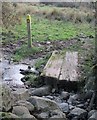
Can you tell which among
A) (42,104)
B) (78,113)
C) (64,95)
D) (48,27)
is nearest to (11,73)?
(64,95)

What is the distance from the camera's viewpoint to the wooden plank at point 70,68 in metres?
6.41

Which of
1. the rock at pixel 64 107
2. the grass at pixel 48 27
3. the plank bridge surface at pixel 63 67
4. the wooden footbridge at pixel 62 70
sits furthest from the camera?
the grass at pixel 48 27

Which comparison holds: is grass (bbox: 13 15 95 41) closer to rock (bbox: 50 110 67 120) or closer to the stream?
the stream

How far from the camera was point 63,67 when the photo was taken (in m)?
7.11

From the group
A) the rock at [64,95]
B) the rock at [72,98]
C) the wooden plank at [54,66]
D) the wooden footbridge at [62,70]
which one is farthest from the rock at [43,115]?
the wooden plank at [54,66]

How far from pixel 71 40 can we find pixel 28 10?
4791 millimetres

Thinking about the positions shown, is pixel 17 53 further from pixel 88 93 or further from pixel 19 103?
pixel 19 103

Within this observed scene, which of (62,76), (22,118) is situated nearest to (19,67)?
(62,76)

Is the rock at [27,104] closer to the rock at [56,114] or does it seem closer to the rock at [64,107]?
the rock at [56,114]

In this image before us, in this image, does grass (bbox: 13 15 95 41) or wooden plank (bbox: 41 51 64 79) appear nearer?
wooden plank (bbox: 41 51 64 79)

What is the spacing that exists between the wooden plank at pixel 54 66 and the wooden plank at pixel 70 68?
0.09 m

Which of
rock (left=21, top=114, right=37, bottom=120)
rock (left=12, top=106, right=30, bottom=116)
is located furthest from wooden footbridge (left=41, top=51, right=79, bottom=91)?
rock (left=21, top=114, right=37, bottom=120)

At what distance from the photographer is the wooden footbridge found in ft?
20.8

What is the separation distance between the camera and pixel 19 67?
27.1 feet
